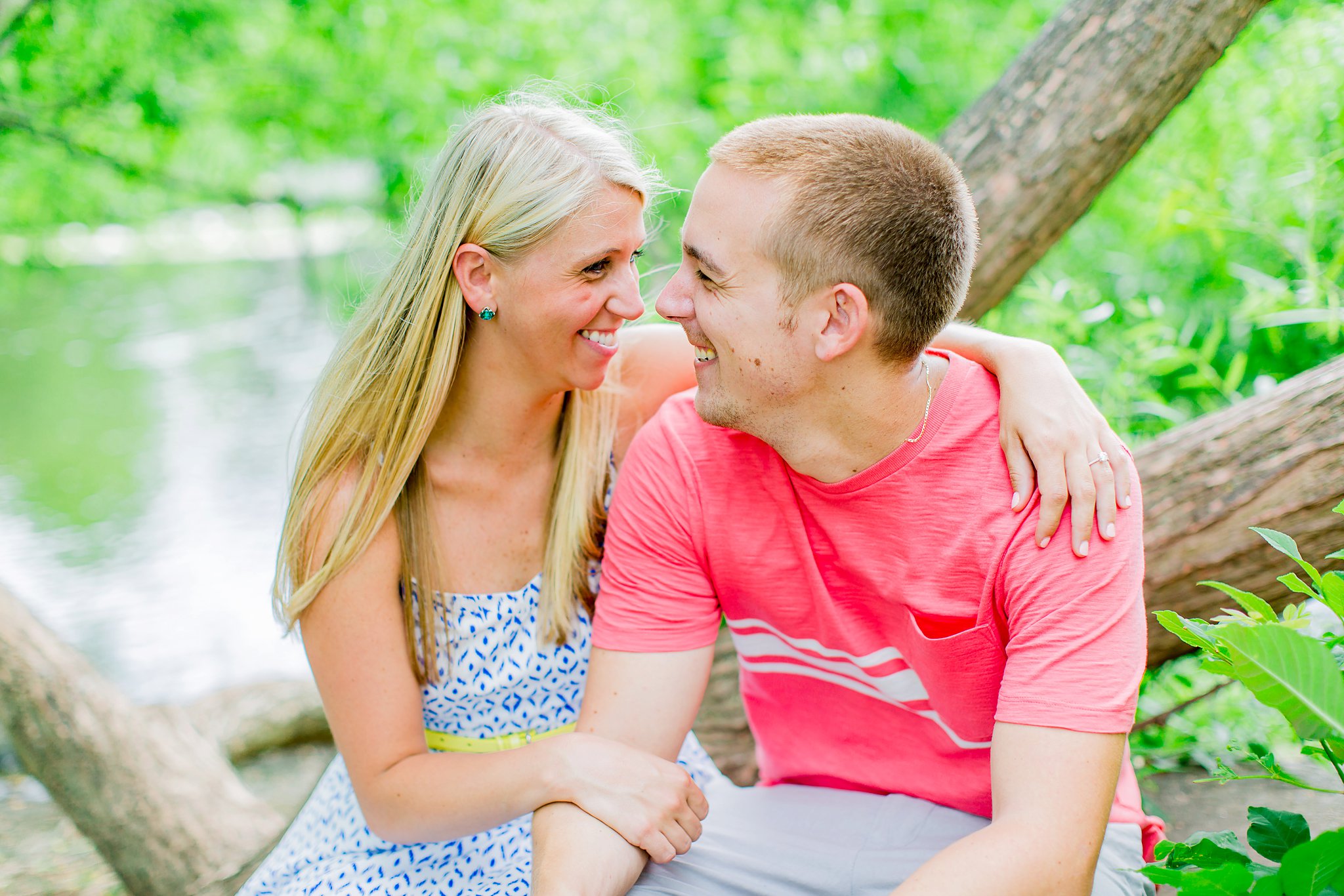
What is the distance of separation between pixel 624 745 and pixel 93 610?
19.2 feet

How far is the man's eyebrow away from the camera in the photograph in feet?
6.18

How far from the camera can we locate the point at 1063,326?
3236 mm

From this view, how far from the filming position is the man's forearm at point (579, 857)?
68.2 inches

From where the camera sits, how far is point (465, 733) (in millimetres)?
2328

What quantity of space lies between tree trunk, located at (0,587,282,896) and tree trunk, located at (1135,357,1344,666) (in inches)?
107

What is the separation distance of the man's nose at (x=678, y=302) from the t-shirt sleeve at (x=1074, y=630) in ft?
2.43

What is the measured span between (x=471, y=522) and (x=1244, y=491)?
1.82 meters

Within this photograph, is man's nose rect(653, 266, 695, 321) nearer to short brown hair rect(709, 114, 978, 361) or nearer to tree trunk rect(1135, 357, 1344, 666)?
short brown hair rect(709, 114, 978, 361)

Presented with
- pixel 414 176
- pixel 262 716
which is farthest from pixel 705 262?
pixel 262 716

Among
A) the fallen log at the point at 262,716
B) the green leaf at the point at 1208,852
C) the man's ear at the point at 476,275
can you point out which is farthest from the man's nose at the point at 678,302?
the fallen log at the point at 262,716

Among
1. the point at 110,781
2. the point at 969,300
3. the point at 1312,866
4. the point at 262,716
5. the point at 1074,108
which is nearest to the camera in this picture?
the point at 1312,866

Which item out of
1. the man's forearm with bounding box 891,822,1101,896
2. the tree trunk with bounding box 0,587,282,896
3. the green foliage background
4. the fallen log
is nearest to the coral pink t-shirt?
the man's forearm with bounding box 891,822,1101,896

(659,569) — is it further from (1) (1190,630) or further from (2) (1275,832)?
(2) (1275,832)

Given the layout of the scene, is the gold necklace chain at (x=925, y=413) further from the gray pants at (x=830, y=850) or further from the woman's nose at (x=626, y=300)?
the gray pants at (x=830, y=850)
